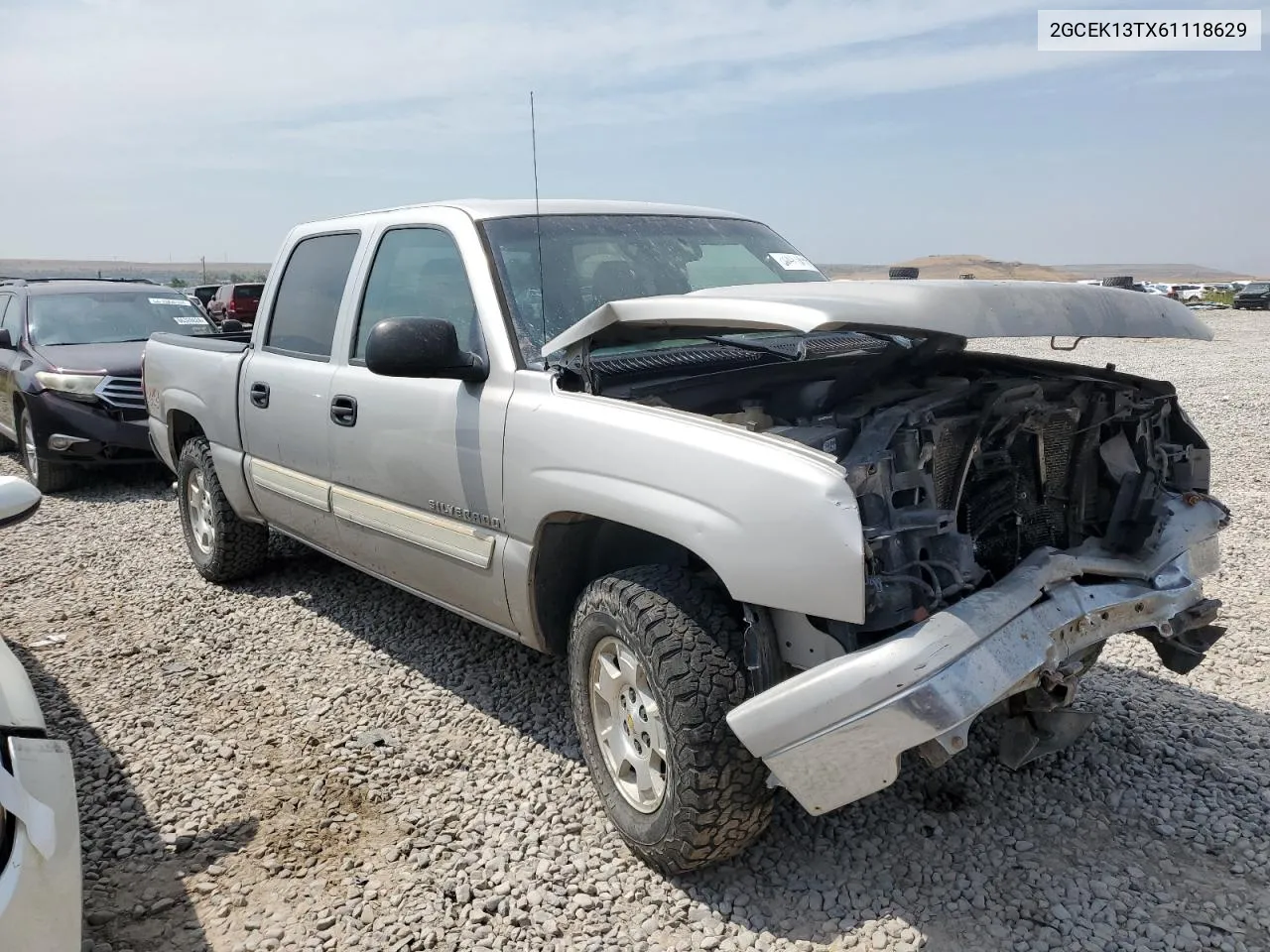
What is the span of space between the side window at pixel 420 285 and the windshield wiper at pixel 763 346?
0.85 metres

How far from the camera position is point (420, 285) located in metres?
3.90

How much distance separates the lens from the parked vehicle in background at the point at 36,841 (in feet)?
6.50

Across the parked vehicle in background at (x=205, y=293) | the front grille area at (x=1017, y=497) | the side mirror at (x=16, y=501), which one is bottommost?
the front grille area at (x=1017, y=497)

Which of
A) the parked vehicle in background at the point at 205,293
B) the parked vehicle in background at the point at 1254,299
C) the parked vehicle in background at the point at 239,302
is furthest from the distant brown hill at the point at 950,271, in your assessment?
the parked vehicle in background at the point at 1254,299

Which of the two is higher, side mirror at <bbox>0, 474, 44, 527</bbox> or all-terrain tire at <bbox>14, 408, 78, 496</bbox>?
side mirror at <bbox>0, 474, 44, 527</bbox>

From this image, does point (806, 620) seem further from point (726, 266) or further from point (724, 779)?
point (726, 266)

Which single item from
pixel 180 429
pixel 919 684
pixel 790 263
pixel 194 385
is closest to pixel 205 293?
pixel 180 429

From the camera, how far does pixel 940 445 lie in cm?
290

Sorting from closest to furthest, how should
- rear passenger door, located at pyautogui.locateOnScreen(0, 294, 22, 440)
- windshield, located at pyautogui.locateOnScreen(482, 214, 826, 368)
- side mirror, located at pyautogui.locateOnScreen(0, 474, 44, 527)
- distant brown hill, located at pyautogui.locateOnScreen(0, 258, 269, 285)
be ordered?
1. side mirror, located at pyautogui.locateOnScreen(0, 474, 44, 527)
2. windshield, located at pyautogui.locateOnScreen(482, 214, 826, 368)
3. rear passenger door, located at pyautogui.locateOnScreen(0, 294, 22, 440)
4. distant brown hill, located at pyautogui.locateOnScreen(0, 258, 269, 285)

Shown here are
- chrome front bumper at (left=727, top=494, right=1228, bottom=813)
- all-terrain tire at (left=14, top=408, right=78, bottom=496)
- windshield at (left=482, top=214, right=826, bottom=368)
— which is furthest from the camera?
all-terrain tire at (left=14, top=408, right=78, bottom=496)

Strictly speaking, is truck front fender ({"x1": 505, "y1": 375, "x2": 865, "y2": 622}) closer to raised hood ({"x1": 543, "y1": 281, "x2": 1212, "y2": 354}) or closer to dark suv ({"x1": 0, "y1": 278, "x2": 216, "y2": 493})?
raised hood ({"x1": 543, "y1": 281, "x2": 1212, "y2": 354})

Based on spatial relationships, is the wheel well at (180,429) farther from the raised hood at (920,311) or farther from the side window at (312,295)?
the raised hood at (920,311)

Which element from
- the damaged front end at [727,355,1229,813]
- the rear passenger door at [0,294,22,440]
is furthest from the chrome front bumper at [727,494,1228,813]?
the rear passenger door at [0,294,22,440]

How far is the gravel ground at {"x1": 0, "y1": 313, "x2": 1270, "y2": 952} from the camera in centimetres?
266
